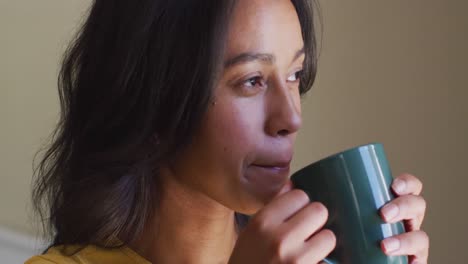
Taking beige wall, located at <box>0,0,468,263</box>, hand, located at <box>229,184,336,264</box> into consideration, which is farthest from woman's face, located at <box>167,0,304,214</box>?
beige wall, located at <box>0,0,468,263</box>

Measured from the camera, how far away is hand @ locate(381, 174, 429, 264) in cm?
64

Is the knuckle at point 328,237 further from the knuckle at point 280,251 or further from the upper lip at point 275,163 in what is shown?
the upper lip at point 275,163

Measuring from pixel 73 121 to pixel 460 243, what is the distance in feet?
2.28

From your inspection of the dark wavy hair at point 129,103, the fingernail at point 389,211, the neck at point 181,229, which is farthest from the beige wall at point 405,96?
the fingernail at point 389,211

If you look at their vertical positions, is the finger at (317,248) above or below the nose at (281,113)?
below

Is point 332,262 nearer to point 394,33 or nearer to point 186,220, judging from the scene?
point 186,220

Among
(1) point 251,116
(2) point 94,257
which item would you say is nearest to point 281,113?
(1) point 251,116

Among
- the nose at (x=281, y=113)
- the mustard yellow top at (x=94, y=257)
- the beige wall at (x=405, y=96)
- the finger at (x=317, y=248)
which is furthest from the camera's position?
the beige wall at (x=405, y=96)

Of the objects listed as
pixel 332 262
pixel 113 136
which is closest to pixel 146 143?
pixel 113 136

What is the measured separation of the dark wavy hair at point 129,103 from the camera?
0.78 m

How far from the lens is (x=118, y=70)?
834mm

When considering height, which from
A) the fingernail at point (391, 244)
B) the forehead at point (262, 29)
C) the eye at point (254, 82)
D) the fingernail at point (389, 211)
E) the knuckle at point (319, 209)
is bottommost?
the fingernail at point (391, 244)

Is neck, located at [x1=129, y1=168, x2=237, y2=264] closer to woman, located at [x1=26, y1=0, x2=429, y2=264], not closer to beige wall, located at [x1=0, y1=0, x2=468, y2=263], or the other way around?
woman, located at [x1=26, y1=0, x2=429, y2=264]

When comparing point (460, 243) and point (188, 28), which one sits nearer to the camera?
point (188, 28)
